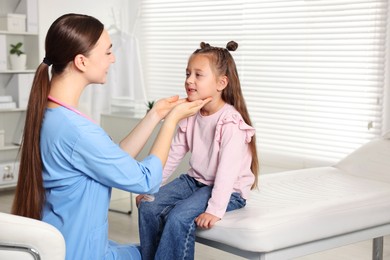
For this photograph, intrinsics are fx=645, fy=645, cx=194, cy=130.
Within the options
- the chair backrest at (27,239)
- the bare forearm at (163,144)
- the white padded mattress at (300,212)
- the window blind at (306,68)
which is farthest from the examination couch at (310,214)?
the window blind at (306,68)

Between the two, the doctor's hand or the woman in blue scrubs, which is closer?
the woman in blue scrubs

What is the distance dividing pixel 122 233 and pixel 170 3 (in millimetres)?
2300

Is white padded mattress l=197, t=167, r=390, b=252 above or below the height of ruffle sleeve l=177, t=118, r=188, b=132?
below

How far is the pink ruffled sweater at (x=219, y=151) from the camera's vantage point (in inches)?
75.9

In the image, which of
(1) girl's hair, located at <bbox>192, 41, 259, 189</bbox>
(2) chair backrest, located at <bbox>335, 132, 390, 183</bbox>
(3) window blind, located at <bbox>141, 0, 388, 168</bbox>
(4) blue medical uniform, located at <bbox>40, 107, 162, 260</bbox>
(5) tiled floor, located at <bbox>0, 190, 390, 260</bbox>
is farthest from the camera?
(3) window blind, located at <bbox>141, 0, 388, 168</bbox>

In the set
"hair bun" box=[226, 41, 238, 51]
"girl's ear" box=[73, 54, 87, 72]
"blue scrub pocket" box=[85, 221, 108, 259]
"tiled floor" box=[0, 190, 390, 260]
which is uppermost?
"hair bun" box=[226, 41, 238, 51]

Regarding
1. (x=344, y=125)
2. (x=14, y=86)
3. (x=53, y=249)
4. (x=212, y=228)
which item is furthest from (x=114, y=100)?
(x=53, y=249)

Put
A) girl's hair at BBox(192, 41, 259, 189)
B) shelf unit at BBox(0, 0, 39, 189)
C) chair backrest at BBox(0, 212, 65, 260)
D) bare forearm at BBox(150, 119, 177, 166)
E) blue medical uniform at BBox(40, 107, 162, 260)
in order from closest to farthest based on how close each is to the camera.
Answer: chair backrest at BBox(0, 212, 65, 260) < blue medical uniform at BBox(40, 107, 162, 260) < bare forearm at BBox(150, 119, 177, 166) < girl's hair at BBox(192, 41, 259, 189) < shelf unit at BBox(0, 0, 39, 189)

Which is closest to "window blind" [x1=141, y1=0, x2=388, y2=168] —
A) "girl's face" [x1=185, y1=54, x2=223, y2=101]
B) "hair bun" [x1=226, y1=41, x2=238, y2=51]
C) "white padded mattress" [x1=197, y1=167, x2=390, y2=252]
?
"white padded mattress" [x1=197, y1=167, x2=390, y2=252]

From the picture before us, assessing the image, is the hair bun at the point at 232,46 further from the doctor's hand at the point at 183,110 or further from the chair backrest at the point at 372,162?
the chair backrest at the point at 372,162

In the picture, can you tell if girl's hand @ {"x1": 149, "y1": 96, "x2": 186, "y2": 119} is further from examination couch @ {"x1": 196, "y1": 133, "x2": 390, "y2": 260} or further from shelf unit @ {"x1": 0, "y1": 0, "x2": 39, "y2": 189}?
shelf unit @ {"x1": 0, "y1": 0, "x2": 39, "y2": 189}

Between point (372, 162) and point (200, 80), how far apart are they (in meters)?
0.92

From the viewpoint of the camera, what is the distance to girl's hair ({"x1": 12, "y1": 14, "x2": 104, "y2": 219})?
1.59m

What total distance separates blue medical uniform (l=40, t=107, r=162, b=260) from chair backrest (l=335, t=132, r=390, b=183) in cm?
116
